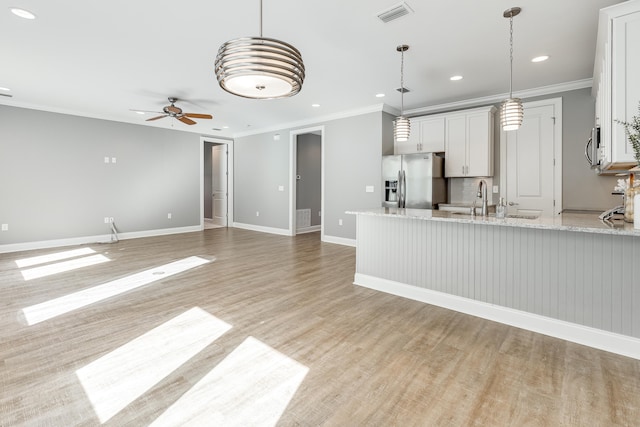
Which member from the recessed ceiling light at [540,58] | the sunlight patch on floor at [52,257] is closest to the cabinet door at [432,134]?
the recessed ceiling light at [540,58]

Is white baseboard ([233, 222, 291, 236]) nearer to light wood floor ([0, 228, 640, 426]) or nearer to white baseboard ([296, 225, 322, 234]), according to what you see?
white baseboard ([296, 225, 322, 234])

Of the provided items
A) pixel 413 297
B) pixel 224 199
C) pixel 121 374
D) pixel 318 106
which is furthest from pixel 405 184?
pixel 224 199

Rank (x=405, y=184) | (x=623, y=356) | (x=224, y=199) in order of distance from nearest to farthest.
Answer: (x=623, y=356)
(x=405, y=184)
(x=224, y=199)

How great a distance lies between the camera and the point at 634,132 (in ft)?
7.52

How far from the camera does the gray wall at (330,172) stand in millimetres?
5996

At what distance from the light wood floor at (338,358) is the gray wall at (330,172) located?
276 cm

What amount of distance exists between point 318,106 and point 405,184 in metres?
2.20

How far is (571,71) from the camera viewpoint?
4.07 m

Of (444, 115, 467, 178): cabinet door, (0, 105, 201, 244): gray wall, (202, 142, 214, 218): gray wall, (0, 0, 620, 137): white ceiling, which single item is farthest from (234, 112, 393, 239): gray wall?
(202, 142, 214, 218): gray wall

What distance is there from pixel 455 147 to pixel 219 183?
6771 millimetres

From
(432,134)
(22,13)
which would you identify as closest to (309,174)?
(432,134)

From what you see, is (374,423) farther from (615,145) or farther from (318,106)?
(318,106)

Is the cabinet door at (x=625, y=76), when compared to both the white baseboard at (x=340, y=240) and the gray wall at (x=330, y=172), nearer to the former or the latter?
the gray wall at (x=330, y=172)

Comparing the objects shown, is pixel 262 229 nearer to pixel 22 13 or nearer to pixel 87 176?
pixel 87 176
